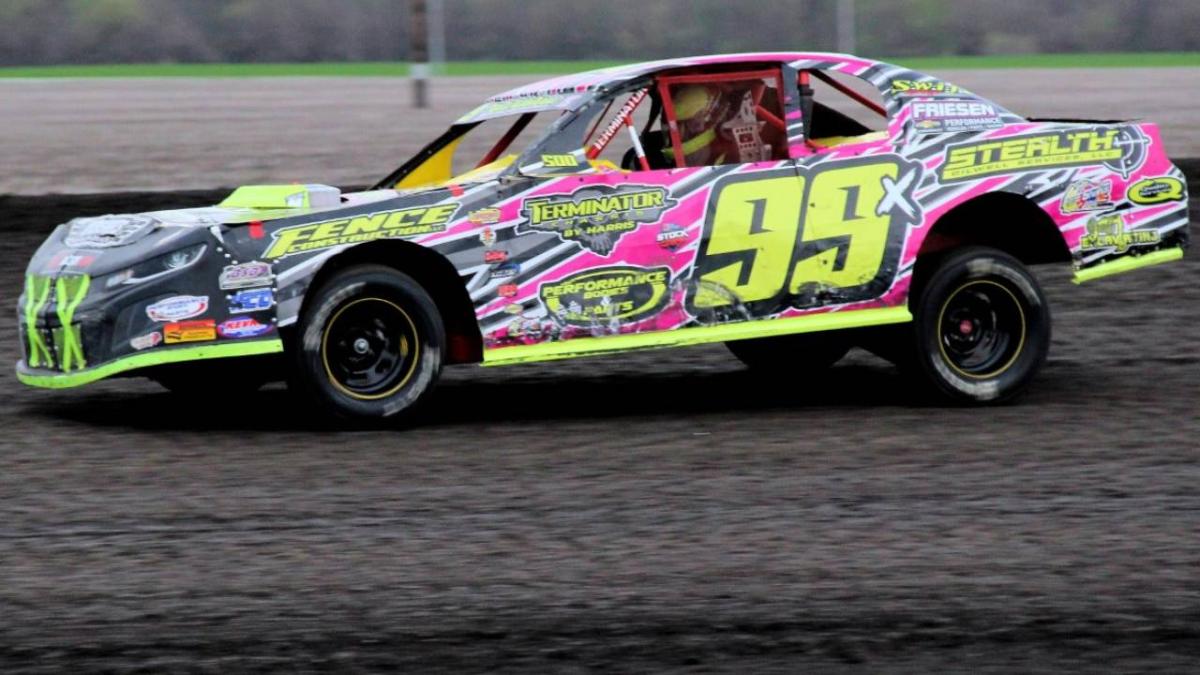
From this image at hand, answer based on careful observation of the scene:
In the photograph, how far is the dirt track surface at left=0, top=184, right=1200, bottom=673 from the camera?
→ 5082 mm

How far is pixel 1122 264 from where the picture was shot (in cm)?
886

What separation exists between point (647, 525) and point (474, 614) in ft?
3.91

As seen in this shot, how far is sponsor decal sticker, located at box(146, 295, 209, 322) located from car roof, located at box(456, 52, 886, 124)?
1.87 metres

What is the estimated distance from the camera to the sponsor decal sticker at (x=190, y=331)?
7.77m

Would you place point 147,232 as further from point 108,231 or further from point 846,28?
point 846,28

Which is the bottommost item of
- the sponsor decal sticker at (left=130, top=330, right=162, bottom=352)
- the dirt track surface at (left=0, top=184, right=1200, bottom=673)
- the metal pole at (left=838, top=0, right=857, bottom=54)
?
the dirt track surface at (left=0, top=184, right=1200, bottom=673)

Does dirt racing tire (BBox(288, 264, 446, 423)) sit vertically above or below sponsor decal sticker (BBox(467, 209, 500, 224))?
below

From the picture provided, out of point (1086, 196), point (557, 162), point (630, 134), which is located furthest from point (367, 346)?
point (1086, 196)

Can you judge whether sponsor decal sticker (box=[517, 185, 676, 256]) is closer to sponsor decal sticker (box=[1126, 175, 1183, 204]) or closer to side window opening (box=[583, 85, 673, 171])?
side window opening (box=[583, 85, 673, 171])

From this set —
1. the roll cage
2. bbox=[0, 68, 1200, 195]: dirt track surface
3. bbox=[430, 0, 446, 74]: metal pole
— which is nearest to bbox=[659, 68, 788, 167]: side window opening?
the roll cage

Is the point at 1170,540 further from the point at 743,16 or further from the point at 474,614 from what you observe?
the point at 743,16

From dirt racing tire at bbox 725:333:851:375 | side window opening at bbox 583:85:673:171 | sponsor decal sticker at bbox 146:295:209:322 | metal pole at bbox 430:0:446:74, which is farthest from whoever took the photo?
metal pole at bbox 430:0:446:74

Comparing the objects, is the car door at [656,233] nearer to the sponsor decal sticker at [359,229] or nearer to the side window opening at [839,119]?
the sponsor decal sticker at [359,229]

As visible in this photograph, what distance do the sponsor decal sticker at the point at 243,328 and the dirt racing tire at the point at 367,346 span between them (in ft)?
0.51
